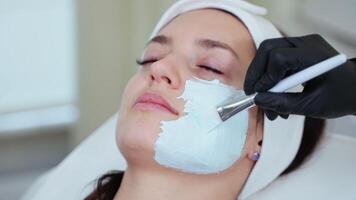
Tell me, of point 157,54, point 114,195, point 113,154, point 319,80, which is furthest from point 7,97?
point 319,80

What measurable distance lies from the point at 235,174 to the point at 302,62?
0.35 metres

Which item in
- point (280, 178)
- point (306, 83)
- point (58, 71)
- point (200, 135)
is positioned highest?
point (306, 83)

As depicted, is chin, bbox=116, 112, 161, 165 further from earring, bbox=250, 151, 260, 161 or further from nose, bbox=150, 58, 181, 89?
earring, bbox=250, 151, 260, 161

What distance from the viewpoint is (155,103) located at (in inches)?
48.0

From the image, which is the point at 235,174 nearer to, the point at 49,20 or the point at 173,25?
the point at 173,25

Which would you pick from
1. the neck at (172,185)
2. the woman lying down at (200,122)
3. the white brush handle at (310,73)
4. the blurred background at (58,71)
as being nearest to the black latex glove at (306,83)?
the white brush handle at (310,73)

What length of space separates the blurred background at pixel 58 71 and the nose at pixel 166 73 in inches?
30.3

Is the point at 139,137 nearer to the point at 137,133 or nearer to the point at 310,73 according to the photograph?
the point at 137,133

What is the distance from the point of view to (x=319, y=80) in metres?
1.15

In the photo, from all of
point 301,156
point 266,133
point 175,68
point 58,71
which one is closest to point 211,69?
point 175,68

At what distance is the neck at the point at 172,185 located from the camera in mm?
1254

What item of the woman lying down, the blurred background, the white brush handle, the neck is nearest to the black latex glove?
the white brush handle

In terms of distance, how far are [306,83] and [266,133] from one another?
20cm

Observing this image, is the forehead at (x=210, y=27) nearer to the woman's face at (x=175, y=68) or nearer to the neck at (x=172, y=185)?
the woman's face at (x=175, y=68)
